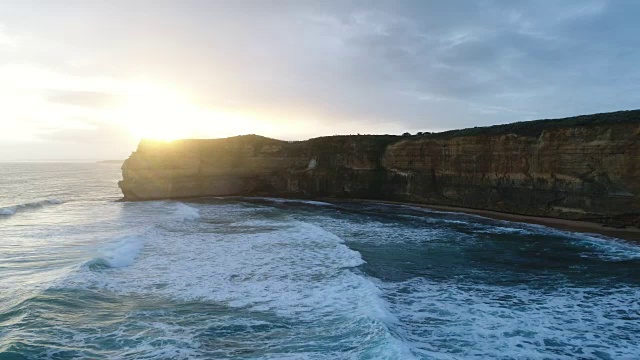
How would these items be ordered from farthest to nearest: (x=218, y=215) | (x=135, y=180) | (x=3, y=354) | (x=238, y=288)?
(x=135, y=180)
(x=218, y=215)
(x=238, y=288)
(x=3, y=354)

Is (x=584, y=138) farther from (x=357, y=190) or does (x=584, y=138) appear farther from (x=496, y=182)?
(x=357, y=190)

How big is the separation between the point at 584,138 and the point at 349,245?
1688 cm

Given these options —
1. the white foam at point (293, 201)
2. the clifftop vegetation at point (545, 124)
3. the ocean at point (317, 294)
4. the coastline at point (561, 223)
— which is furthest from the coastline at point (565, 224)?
the white foam at point (293, 201)

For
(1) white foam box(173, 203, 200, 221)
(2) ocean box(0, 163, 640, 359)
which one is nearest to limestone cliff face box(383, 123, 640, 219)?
(2) ocean box(0, 163, 640, 359)

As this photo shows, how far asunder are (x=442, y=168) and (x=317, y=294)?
25.3m

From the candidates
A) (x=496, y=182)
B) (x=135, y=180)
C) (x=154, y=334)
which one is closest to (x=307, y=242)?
(x=154, y=334)

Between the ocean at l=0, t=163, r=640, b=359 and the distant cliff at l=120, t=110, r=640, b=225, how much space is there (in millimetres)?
4850

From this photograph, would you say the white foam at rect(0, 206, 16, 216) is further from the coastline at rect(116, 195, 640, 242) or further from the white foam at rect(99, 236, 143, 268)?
the coastline at rect(116, 195, 640, 242)

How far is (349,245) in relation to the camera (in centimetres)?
1845

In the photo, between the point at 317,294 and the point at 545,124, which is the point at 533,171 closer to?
the point at 545,124

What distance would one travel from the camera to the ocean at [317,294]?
803cm

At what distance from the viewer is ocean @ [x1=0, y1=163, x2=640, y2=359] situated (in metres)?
8.03

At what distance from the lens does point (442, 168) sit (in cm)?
3403

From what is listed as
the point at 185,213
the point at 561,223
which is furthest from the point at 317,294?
the point at 185,213
